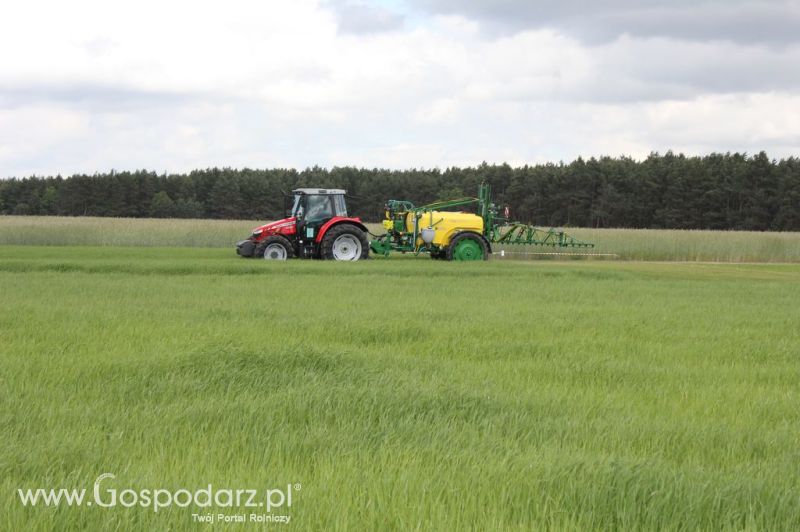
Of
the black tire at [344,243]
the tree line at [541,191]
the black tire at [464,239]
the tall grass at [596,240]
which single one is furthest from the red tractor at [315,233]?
the tree line at [541,191]

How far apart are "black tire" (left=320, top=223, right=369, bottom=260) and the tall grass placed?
396 inches

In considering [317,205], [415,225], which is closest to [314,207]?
[317,205]

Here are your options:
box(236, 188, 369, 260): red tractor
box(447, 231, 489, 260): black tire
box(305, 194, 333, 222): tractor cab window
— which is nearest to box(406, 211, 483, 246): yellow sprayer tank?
box(447, 231, 489, 260): black tire

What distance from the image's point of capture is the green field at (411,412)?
164 inches

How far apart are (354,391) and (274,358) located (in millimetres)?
1297

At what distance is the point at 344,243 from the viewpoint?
83.4 feet

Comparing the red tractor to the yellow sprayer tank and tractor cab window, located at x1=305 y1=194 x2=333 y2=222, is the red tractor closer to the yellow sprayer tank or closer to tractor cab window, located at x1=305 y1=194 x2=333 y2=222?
tractor cab window, located at x1=305 y1=194 x2=333 y2=222

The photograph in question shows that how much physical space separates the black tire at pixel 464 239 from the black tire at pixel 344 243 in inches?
118

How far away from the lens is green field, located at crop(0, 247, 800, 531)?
416cm

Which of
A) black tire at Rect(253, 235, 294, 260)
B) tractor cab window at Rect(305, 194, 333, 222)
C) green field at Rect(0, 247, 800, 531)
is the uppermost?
tractor cab window at Rect(305, 194, 333, 222)

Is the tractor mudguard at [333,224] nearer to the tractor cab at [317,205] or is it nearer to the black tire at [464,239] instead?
the tractor cab at [317,205]

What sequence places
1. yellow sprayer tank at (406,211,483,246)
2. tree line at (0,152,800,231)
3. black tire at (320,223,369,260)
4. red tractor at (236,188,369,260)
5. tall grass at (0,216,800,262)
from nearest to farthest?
black tire at (320,223,369,260)
red tractor at (236,188,369,260)
yellow sprayer tank at (406,211,483,246)
tall grass at (0,216,800,262)
tree line at (0,152,800,231)

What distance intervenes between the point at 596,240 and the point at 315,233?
17277mm

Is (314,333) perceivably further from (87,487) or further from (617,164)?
(617,164)
